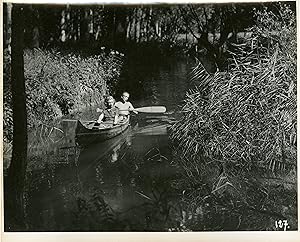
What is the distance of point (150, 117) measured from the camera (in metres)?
1.68

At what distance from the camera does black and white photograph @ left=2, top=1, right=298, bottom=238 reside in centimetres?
167

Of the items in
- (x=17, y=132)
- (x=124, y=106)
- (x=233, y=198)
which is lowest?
(x=233, y=198)

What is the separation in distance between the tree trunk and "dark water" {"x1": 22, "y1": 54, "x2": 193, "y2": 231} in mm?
34

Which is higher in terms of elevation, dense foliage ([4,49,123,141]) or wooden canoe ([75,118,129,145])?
dense foliage ([4,49,123,141])

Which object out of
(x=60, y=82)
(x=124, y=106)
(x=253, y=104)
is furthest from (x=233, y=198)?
(x=60, y=82)

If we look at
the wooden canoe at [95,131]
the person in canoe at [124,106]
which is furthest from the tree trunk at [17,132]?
the person in canoe at [124,106]

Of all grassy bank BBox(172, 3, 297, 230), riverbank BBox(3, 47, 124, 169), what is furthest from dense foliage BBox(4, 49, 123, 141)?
grassy bank BBox(172, 3, 297, 230)

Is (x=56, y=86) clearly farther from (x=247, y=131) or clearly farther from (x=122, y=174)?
(x=247, y=131)

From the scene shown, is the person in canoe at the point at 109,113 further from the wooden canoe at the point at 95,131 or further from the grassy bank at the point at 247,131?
the grassy bank at the point at 247,131

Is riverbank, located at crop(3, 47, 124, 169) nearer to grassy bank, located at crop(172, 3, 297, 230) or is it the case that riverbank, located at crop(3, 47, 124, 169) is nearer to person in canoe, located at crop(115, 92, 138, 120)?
person in canoe, located at crop(115, 92, 138, 120)

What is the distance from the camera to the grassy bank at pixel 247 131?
5.46ft

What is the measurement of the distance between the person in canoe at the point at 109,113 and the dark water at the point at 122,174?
61mm

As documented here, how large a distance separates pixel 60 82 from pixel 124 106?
10.1 inches

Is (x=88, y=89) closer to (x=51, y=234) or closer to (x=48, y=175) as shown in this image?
(x=48, y=175)
